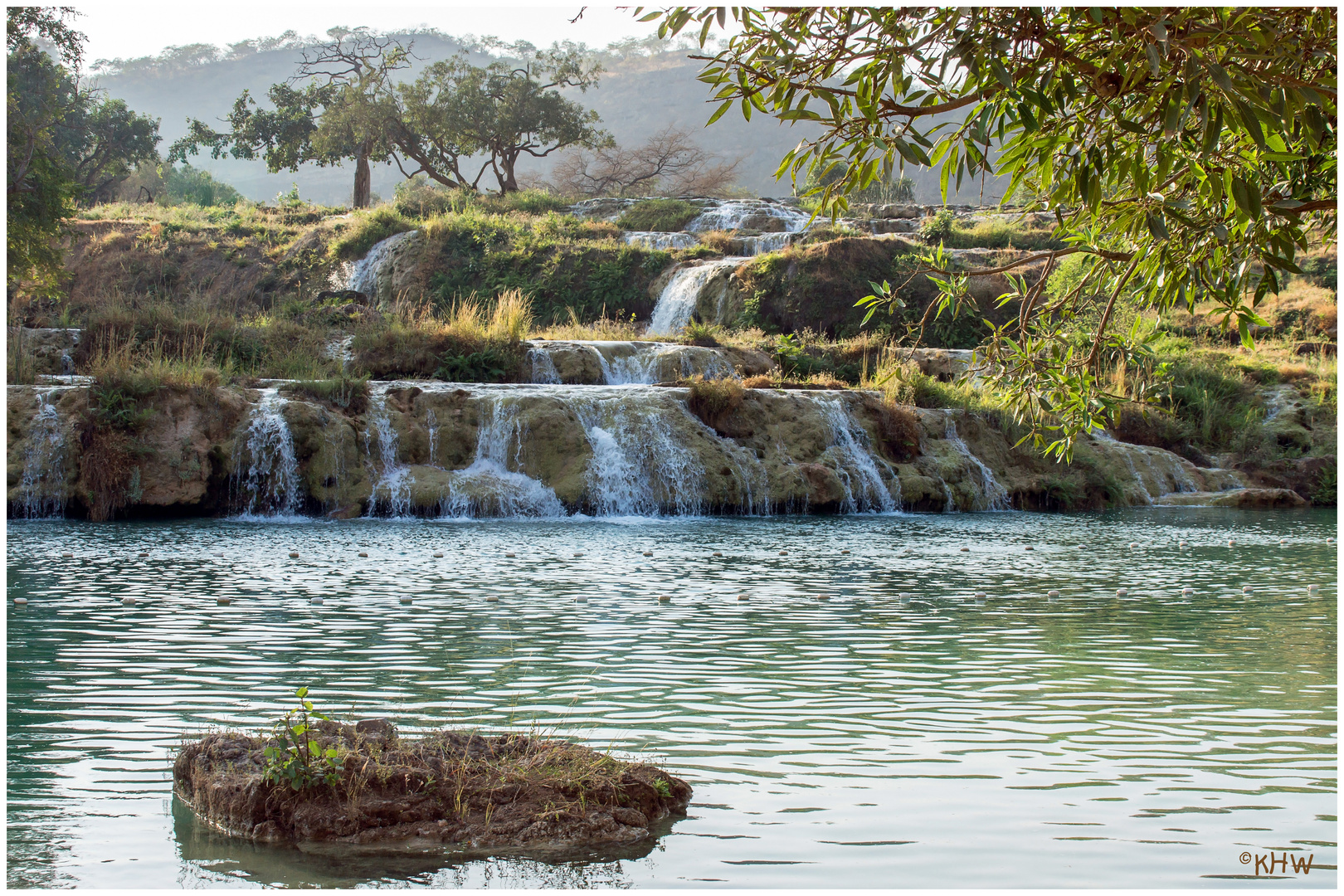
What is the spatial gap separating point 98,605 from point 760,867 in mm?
6033

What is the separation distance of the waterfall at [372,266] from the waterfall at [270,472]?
45.4 ft

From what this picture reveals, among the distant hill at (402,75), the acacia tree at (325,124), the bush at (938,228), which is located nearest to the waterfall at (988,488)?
the bush at (938,228)

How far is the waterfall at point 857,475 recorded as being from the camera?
1609cm

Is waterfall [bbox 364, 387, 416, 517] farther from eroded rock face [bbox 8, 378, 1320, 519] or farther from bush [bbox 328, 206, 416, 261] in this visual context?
bush [bbox 328, 206, 416, 261]

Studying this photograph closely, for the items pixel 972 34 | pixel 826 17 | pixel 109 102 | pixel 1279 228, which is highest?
pixel 109 102

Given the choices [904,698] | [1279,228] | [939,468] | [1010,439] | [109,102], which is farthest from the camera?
[109,102]

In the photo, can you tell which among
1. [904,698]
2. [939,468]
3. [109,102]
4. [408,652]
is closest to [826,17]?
[904,698]

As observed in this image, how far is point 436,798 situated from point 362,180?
40548 mm

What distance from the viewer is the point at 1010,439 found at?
59.4 ft

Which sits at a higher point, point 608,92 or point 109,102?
point 608,92

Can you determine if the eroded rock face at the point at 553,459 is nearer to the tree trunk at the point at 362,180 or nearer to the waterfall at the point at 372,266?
the waterfall at the point at 372,266

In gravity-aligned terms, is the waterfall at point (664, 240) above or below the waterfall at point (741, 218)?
below

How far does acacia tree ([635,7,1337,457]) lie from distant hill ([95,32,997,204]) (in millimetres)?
94247

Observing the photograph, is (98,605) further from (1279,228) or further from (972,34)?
(1279,228)
